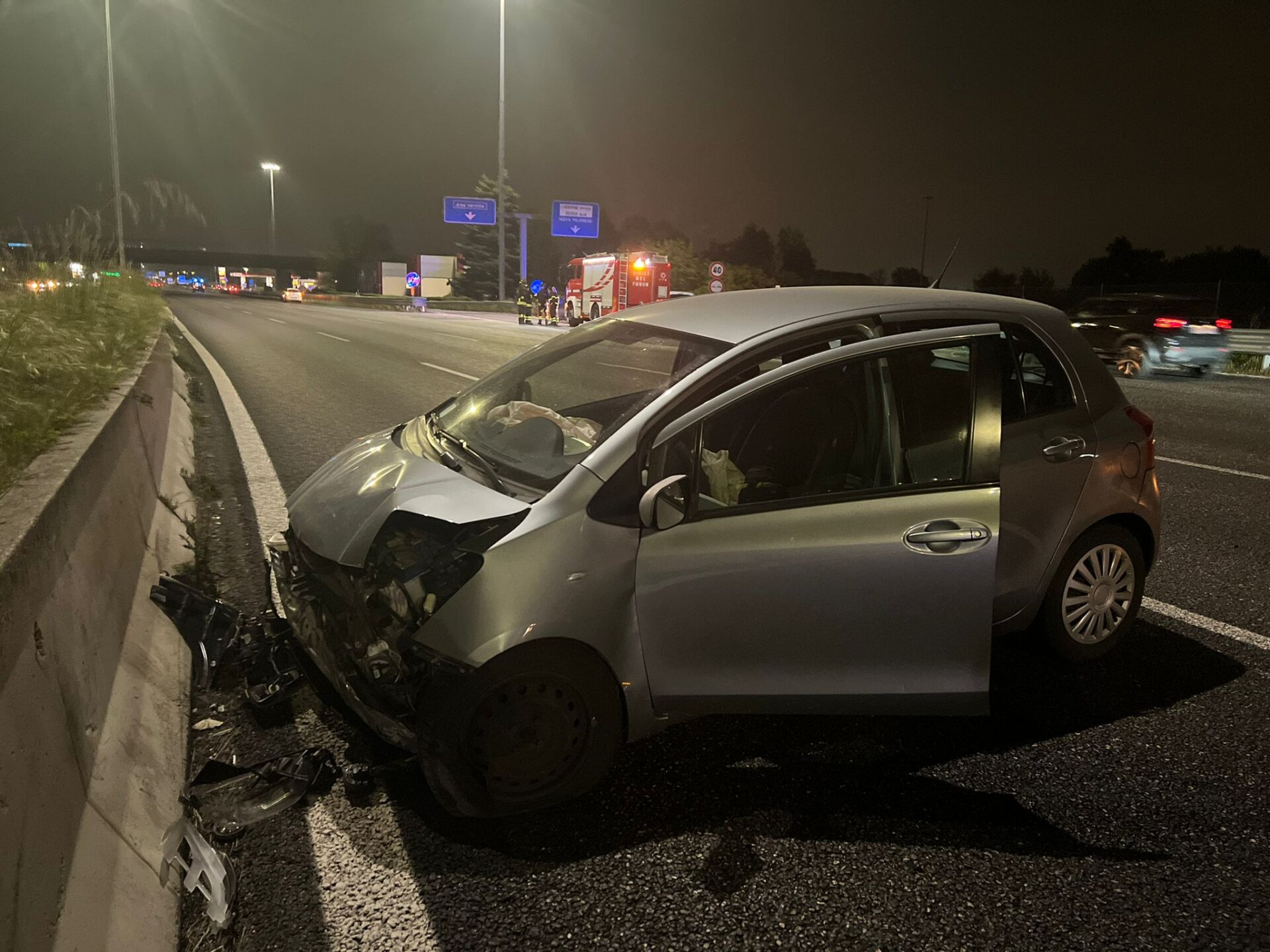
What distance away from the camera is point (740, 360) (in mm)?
2916

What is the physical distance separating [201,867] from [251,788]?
371 mm

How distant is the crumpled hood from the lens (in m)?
2.83

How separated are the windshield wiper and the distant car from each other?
16.2m

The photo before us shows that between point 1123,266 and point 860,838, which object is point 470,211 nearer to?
point 1123,266

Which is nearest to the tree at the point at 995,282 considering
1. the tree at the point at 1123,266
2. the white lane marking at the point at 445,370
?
the tree at the point at 1123,266

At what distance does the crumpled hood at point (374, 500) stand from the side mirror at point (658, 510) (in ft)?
1.26

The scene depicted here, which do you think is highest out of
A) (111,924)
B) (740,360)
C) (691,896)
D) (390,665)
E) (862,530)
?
(740,360)

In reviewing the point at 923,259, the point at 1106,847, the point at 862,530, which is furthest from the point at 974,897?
the point at 923,259

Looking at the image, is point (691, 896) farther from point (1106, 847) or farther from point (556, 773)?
point (1106, 847)

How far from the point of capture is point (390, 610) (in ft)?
8.74

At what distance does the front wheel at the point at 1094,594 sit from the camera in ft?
11.8

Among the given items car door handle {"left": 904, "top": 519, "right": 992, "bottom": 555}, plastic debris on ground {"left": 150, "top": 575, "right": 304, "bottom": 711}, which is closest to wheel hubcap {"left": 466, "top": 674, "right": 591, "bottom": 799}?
plastic debris on ground {"left": 150, "top": 575, "right": 304, "bottom": 711}

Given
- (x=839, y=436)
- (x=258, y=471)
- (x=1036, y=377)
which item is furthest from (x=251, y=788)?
(x=258, y=471)

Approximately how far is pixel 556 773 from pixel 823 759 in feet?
3.26
